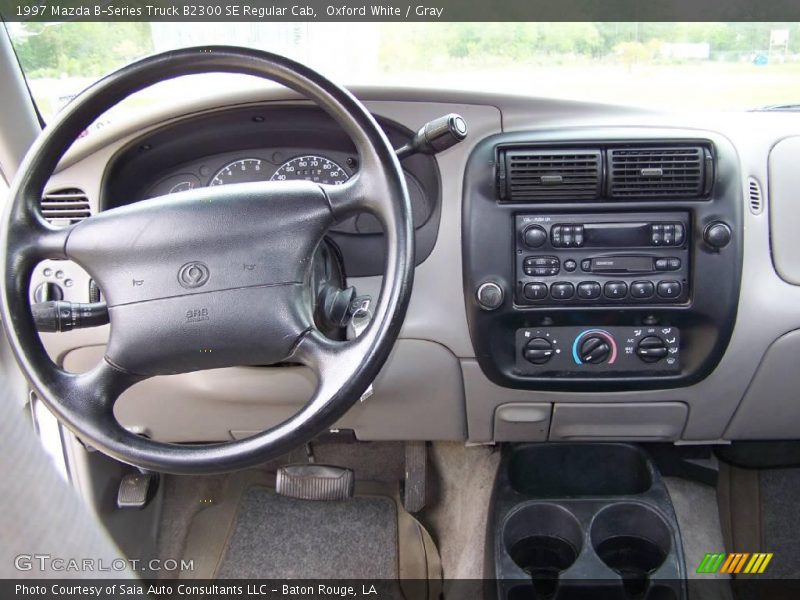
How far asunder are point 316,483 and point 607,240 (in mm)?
1035

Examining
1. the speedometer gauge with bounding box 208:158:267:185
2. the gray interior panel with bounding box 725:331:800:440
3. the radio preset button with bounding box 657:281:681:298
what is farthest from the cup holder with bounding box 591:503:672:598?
the speedometer gauge with bounding box 208:158:267:185

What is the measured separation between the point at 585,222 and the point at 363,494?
1.24 m

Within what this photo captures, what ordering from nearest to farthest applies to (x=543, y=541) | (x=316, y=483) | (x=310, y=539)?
(x=543, y=541) → (x=316, y=483) → (x=310, y=539)

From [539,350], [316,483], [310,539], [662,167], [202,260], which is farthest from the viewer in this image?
[310,539]

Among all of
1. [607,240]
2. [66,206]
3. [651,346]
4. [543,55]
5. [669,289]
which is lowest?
[651,346]

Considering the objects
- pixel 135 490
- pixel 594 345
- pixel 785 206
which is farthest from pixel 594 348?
pixel 135 490

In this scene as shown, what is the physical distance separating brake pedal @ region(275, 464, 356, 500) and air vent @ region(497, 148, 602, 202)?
945mm

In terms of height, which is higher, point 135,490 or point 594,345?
point 594,345

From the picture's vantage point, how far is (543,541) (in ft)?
5.54

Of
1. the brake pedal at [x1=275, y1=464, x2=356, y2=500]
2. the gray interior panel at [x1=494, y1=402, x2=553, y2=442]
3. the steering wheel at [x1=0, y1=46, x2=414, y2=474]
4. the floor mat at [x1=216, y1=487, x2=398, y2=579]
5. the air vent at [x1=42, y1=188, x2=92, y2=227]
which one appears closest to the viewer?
the steering wheel at [x1=0, y1=46, x2=414, y2=474]

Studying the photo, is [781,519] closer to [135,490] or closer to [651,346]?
[651,346]

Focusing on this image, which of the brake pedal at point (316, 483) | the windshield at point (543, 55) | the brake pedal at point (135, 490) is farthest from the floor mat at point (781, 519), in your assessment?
the brake pedal at point (135, 490)

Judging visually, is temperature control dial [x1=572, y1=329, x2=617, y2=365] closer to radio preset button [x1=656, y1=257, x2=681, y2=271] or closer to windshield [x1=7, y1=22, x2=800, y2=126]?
radio preset button [x1=656, y1=257, x2=681, y2=271]

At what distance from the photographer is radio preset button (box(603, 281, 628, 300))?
4.58 feet
